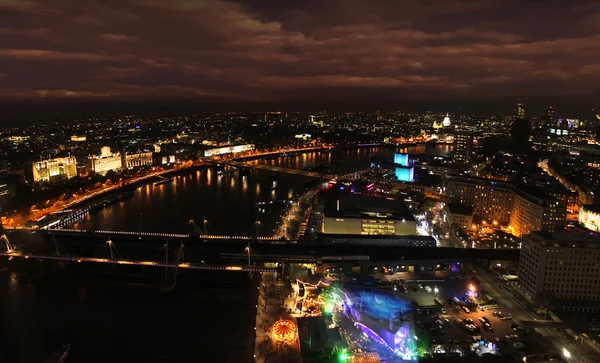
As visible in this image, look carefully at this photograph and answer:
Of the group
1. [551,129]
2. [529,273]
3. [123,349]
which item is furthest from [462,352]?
[551,129]

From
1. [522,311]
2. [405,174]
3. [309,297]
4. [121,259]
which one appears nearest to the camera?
[522,311]

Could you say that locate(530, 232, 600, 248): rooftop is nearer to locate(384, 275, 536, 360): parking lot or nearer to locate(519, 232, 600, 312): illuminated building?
locate(519, 232, 600, 312): illuminated building

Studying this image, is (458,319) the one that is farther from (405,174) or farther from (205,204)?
(405,174)

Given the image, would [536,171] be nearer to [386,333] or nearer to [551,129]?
[386,333]

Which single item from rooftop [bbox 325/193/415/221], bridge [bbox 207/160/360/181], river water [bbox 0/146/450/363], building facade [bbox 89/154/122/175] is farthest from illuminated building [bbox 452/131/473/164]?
building facade [bbox 89/154/122/175]

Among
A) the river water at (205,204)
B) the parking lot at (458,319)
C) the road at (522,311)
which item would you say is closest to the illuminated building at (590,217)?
the road at (522,311)

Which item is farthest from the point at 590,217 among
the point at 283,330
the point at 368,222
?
the point at 283,330
